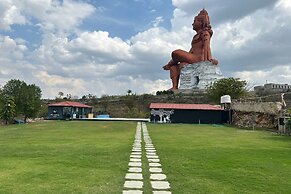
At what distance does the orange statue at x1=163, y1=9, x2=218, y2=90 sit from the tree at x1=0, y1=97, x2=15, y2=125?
37041mm

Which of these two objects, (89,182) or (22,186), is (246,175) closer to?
(89,182)

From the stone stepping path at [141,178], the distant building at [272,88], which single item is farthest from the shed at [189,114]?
the distant building at [272,88]

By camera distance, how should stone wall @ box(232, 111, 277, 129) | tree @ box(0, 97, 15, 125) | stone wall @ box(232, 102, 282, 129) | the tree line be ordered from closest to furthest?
stone wall @ box(232, 102, 282, 129), stone wall @ box(232, 111, 277, 129), tree @ box(0, 97, 15, 125), the tree line

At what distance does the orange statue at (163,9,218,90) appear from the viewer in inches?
2340

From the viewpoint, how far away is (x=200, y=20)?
59.4 meters

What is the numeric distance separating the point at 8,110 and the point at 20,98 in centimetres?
246

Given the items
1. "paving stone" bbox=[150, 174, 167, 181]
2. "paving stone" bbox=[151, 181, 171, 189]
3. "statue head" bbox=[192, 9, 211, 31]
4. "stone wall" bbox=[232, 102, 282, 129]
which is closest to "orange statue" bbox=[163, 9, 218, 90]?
"statue head" bbox=[192, 9, 211, 31]

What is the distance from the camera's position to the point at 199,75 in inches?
2335

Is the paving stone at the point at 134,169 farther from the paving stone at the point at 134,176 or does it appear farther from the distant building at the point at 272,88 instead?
the distant building at the point at 272,88

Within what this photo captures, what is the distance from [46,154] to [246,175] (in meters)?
5.42

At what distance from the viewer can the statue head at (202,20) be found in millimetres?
59062

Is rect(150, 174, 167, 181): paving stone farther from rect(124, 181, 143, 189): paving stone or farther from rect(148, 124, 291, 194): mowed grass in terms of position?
rect(124, 181, 143, 189): paving stone

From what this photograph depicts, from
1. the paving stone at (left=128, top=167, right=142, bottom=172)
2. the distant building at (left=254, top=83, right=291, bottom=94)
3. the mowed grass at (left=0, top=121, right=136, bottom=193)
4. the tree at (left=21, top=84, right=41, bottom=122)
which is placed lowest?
the mowed grass at (left=0, top=121, right=136, bottom=193)

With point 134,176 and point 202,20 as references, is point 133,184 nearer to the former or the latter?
point 134,176
